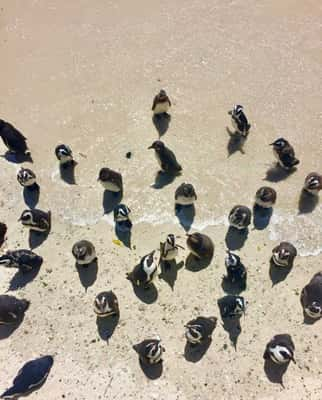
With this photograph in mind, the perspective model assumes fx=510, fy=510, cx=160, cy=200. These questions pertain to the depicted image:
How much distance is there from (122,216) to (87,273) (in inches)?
49.4

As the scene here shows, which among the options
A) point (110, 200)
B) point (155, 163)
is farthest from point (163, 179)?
point (110, 200)

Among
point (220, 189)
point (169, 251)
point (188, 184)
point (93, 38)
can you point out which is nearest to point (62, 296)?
point (169, 251)

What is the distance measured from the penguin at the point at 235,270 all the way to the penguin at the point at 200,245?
0.42 metres

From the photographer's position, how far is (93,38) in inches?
527

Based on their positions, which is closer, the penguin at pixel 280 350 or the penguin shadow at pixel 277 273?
the penguin at pixel 280 350

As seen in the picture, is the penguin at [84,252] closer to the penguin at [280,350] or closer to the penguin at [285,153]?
the penguin at [280,350]

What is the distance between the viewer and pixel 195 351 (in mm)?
8594

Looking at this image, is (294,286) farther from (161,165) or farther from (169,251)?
(161,165)

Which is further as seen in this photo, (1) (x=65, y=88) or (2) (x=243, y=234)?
(1) (x=65, y=88)

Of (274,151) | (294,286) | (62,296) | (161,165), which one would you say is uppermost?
(274,151)

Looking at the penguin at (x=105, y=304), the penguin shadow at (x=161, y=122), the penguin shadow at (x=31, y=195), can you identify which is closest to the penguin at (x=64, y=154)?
the penguin shadow at (x=31, y=195)

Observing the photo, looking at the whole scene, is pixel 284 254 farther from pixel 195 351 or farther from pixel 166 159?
pixel 166 159

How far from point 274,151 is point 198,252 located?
300cm

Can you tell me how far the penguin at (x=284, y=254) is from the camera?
9102mm
